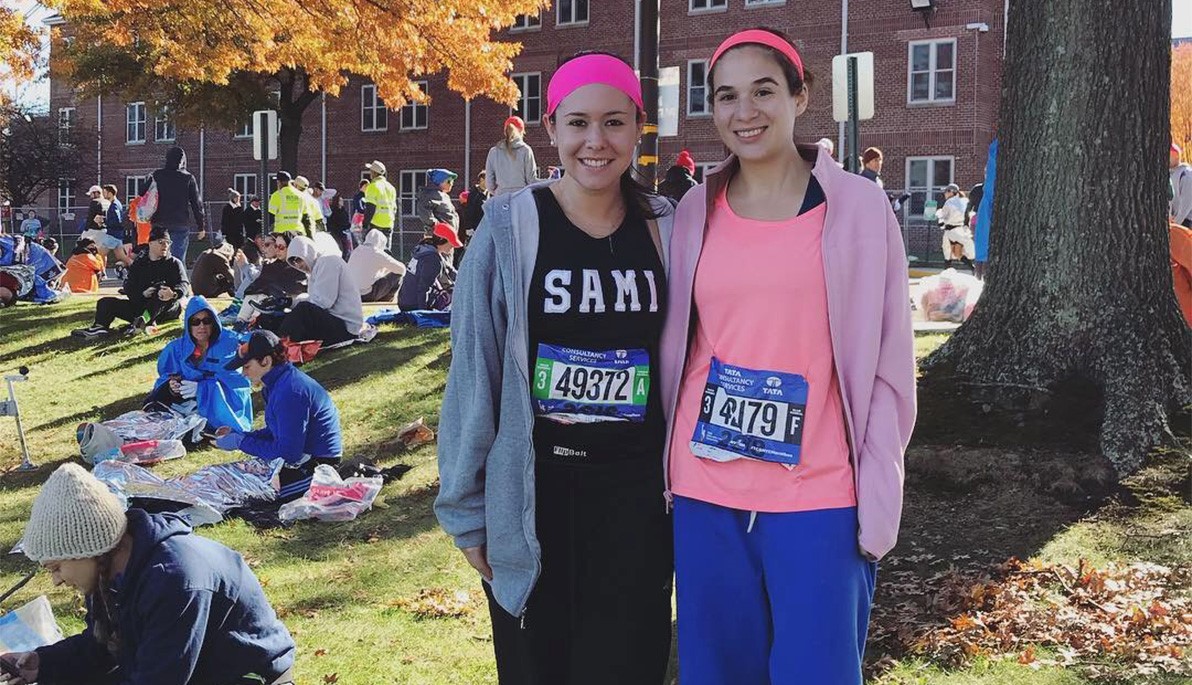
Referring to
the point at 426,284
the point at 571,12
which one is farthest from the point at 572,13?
the point at 426,284

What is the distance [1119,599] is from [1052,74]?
3.10 m

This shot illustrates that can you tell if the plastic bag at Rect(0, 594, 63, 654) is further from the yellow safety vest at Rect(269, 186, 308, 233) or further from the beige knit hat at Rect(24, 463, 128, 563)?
the yellow safety vest at Rect(269, 186, 308, 233)

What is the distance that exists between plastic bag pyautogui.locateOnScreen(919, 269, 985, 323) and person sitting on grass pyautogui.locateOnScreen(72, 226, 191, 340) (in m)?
8.30

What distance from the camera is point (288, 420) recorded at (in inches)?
279

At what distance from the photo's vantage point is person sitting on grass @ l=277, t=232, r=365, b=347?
11.3 meters

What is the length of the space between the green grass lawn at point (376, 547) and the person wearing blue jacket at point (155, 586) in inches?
40.9

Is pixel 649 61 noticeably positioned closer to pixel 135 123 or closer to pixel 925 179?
pixel 925 179

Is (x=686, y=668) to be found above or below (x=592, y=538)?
below

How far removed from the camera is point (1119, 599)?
4.66 meters

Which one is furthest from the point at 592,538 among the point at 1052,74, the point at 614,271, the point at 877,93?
the point at 877,93

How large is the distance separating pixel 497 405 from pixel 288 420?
14.8 ft

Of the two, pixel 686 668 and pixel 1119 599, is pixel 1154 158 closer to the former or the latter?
pixel 1119 599

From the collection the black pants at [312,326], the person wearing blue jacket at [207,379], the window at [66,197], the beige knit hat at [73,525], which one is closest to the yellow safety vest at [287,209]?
the black pants at [312,326]

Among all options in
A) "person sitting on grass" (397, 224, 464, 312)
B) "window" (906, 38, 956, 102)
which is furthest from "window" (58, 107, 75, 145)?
"person sitting on grass" (397, 224, 464, 312)
